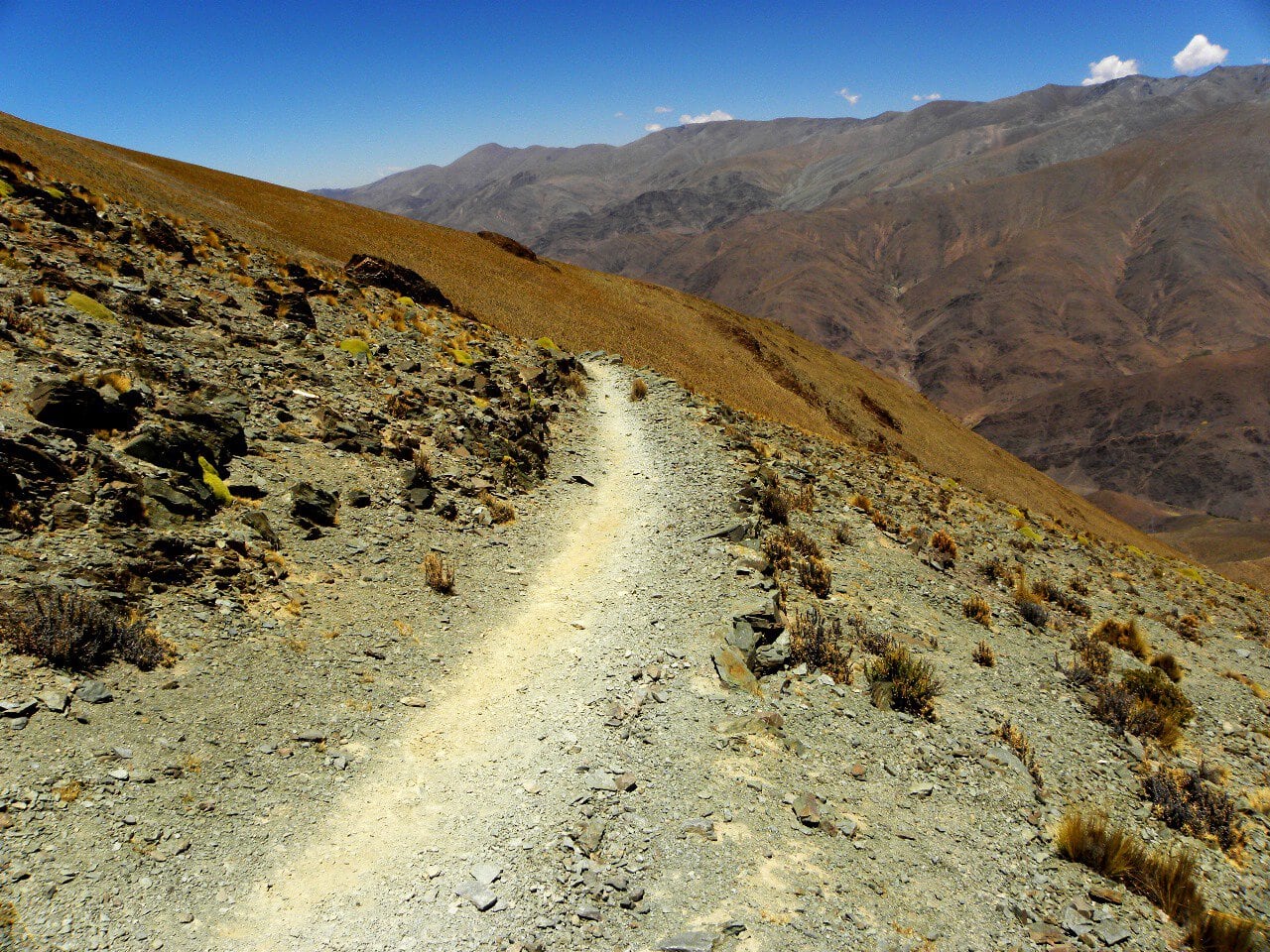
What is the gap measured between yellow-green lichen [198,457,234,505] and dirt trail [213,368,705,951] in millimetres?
4526

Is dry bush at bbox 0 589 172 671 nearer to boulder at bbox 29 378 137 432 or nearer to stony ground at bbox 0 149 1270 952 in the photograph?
stony ground at bbox 0 149 1270 952

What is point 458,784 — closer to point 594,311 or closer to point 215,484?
point 215,484

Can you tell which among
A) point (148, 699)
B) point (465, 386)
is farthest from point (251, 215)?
point (148, 699)

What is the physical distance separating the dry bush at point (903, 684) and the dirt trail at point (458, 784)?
3.74 meters

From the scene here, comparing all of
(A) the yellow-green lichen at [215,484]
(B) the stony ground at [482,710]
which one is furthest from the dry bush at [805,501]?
(A) the yellow-green lichen at [215,484]

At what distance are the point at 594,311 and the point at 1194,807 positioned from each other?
114 ft

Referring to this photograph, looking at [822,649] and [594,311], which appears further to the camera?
[594,311]

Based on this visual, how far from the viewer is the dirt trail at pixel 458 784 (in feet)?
17.8

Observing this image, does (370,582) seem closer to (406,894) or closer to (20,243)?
(406,894)

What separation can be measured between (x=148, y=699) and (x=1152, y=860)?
1102cm

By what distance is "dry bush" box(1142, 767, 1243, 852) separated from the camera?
833cm

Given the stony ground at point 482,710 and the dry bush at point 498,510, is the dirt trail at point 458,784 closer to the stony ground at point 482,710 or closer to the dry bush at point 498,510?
the stony ground at point 482,710

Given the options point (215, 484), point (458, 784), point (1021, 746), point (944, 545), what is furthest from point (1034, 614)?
point (215, 484)

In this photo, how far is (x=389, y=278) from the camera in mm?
25281
